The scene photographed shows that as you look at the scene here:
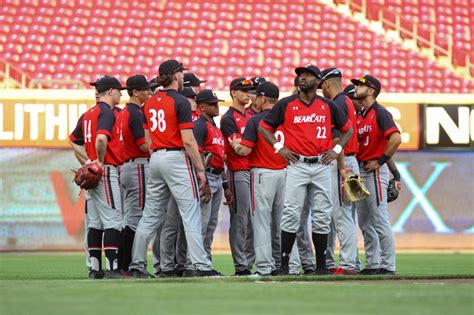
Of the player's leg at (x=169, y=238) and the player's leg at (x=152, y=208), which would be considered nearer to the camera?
the player's leg at (x=152, y=208)

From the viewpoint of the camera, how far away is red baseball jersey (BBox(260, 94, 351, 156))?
9.30 metres

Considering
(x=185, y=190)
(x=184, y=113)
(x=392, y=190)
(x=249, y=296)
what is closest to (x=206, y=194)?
(x=185, y=190)

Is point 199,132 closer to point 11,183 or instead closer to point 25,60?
point 11,183

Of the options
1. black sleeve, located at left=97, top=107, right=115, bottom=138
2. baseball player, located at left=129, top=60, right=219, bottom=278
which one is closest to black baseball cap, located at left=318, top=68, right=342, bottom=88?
baseball player, located at left=129, top=60, right=219, bottom=278

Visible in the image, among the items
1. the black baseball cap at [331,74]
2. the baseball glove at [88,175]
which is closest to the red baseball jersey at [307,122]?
the black baseball cap at [331,74]

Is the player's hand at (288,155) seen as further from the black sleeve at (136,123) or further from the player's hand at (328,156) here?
the black sleeve at (136,123)

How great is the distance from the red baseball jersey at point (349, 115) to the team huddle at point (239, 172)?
0.01 meters

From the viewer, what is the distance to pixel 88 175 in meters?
9.27

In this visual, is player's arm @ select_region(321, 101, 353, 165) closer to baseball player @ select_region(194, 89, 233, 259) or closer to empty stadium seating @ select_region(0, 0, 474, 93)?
baseball player @ select_region(194, 89, 233, 259)

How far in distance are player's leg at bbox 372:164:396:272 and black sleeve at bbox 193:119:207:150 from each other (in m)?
1.65

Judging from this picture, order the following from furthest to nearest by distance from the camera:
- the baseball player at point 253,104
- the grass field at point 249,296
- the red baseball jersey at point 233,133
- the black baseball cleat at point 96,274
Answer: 1. the baseball player at point 253,104
2. the red baseball jersey at point 233,133
3. the black baseball cleat at point 96,274
4. the grass field at point 249,296

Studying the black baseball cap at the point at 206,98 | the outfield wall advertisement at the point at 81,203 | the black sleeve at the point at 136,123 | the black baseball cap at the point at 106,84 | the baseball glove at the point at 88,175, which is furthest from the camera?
the outfield wall advertisement at the point at 81,203

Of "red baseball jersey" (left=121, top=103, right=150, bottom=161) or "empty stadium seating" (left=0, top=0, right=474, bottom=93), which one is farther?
"empty stadium seating" (left=0, top=0, right=474, bottom=93)

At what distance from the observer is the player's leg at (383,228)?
32.9 ft
